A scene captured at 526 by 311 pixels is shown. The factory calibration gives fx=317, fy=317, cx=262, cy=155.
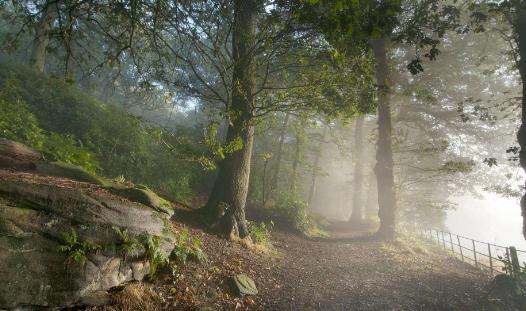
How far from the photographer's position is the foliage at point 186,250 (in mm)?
6165

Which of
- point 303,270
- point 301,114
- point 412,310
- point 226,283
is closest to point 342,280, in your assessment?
point 303,270

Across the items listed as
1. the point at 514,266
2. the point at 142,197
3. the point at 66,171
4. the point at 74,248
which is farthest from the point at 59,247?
the point at 514,266

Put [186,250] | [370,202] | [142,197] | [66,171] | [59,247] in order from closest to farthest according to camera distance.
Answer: [59,247]
[186,250]
[142,197]
[66,171]
[370,202]

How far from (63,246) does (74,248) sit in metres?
0.18

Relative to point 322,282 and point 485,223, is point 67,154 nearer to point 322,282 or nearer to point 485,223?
point 322,282

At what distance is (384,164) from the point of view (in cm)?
1719

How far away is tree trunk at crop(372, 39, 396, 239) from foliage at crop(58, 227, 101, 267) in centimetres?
1474

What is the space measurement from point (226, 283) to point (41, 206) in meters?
3.58

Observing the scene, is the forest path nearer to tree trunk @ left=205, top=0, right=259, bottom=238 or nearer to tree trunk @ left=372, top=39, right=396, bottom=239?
tree trunk @ left=205, top=0, right=259, bottom=238

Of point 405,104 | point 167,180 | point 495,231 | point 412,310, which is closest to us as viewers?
point 412,310

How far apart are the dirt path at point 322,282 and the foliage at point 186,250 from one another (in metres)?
0.20

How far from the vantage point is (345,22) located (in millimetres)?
4406

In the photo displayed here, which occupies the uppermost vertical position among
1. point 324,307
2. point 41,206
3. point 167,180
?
point 167,180

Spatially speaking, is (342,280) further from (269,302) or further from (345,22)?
(345,22)
